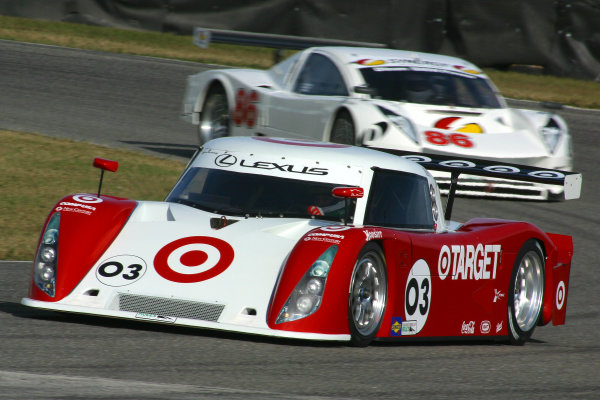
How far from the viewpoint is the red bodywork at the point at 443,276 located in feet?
18.5

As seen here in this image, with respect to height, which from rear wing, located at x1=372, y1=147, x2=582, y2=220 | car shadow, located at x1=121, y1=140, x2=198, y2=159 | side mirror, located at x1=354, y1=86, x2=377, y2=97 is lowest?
car shadow, located at x1=121, y1=140, x2=198, y2=159

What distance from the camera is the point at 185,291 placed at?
18.8ft

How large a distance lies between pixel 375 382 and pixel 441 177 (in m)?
5.90

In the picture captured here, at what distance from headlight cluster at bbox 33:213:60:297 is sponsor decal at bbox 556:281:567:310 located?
3.30 m

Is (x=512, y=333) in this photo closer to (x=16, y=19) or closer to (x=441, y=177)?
(x=441, y=177)

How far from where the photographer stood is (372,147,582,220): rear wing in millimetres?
7125

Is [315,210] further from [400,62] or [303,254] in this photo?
[400,62]

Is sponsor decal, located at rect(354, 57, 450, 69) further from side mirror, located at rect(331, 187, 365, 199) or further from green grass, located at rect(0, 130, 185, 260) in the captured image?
side mirror, located at rect(331, 187, 365, 199)

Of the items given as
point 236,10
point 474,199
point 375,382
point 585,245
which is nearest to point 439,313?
point 375,382

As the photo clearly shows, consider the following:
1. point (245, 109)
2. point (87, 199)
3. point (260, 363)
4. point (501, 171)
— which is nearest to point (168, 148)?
point (245, 109)

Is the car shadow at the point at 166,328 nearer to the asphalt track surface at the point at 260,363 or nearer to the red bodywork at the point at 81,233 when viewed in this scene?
the asphalt track surface at the point at 260,363

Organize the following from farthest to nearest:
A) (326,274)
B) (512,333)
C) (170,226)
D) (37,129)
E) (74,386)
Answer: (37,129) < (512,333) < (170,226) < (326,274) < (74,386)

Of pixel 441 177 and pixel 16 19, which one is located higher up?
pixel 16 19

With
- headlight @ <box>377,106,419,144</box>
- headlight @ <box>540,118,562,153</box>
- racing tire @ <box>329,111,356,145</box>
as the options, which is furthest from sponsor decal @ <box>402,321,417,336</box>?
headlight @ <box>540,118,562,153</box>
